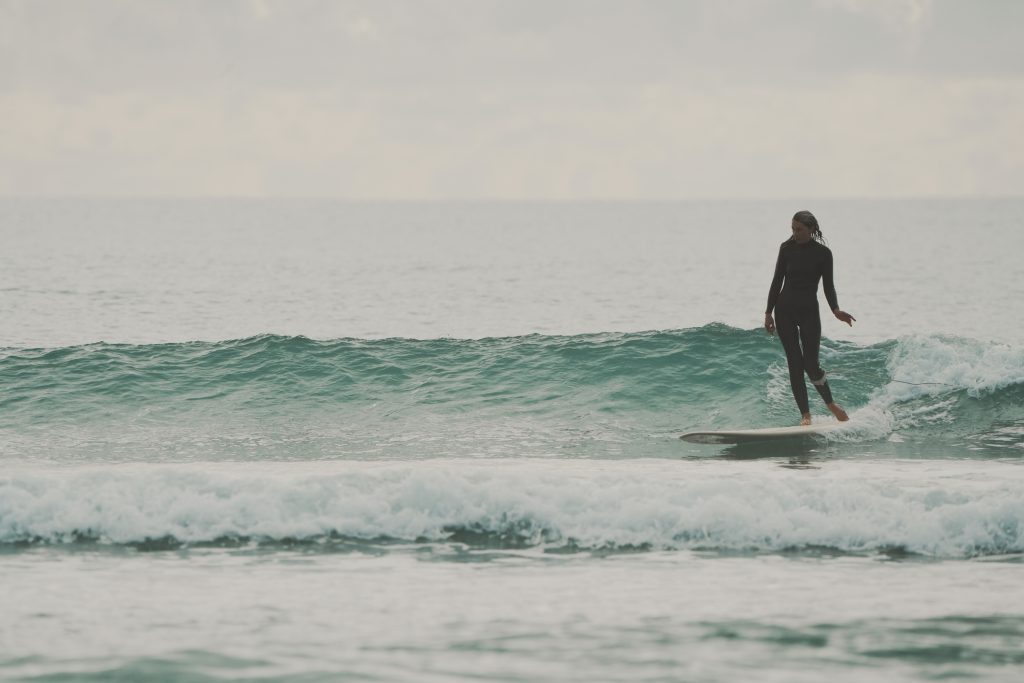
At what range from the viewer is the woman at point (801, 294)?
37.1ft

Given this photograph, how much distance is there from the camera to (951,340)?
16.4 m

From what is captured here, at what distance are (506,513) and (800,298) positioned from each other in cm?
396

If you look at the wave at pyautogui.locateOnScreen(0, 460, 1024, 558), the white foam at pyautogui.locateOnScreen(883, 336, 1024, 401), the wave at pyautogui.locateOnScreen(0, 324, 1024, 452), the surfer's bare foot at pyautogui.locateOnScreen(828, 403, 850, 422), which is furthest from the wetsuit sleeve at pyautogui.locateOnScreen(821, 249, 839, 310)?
the white foam at pyautogui.locateOnScreen(883, 336, 1024, 401)

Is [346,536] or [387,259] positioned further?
[387,259]

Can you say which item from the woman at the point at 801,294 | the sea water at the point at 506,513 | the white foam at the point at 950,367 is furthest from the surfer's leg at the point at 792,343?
the white foam at the point at 950,367

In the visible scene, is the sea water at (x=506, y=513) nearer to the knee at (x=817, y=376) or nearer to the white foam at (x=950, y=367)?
the white foam at (x=950, y=367)

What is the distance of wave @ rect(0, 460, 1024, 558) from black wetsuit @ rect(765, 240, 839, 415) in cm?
201

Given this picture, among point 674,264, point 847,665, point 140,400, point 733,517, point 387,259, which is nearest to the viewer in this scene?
point 847,665

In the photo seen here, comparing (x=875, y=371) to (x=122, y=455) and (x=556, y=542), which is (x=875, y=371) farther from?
(x=122, y=455)

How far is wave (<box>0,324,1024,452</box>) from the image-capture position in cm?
1377

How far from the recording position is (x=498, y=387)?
52.4 ft

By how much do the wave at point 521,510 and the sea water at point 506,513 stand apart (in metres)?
0.02

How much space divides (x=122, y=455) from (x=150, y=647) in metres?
6.26

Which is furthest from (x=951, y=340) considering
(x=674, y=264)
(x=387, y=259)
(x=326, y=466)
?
(x=387, y=259)
